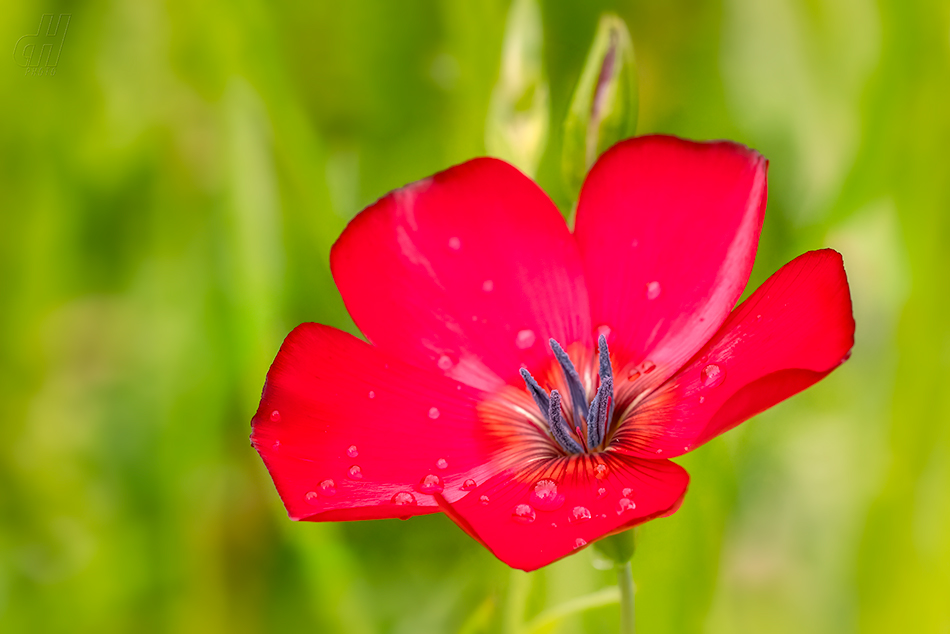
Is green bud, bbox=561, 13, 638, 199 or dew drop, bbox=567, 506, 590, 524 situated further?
green bud, bbox=561, 13, 638, 199

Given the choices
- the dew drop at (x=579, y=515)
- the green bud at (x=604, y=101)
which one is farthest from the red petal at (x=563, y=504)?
the green bud at (x=604, y=101)

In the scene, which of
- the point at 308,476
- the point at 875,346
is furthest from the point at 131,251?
the point at 875,346

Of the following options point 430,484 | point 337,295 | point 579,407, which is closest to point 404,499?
point 430,484

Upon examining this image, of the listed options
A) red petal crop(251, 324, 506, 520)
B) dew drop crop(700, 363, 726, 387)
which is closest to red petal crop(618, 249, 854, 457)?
dew drop crop(700, 363, 726, 387)

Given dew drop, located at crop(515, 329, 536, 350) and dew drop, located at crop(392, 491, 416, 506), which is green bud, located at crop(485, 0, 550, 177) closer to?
dew drop, located at crop(515, 329, 536, 350)

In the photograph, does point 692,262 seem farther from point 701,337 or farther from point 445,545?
point 445,545

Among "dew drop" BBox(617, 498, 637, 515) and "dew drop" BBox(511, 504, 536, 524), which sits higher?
"dew drop" BBox(617, 498, 637, 515)

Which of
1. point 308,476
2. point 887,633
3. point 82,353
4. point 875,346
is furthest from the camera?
point 82,353
